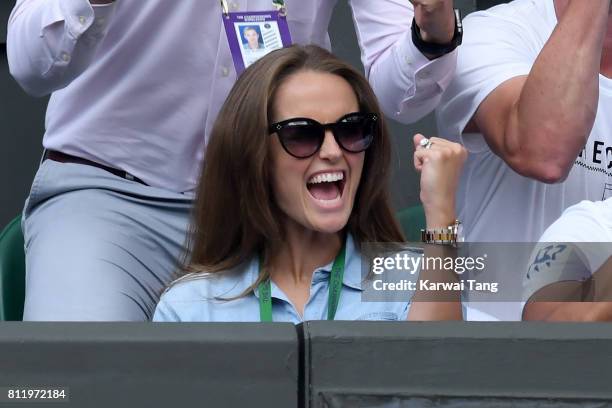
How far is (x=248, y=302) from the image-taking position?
223 centimetres

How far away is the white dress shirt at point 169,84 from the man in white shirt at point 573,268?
485 millimetres

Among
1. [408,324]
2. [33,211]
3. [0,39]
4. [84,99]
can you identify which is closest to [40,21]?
[84,99]

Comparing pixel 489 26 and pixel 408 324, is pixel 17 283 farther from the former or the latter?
pixel 408 324

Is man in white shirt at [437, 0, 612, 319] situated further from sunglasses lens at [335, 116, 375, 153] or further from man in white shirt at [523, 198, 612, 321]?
sunglasses lens at [335, 116, 375, 153]

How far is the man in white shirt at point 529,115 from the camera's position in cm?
248

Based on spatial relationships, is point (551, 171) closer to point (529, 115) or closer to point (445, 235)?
point (529, 115)

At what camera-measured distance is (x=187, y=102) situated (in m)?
2.65

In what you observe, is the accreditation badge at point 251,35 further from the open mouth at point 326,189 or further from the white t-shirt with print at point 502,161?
the white t-shirt with print at point 502,161

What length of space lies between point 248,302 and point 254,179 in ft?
0.77

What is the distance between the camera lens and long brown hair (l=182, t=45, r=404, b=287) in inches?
89.2

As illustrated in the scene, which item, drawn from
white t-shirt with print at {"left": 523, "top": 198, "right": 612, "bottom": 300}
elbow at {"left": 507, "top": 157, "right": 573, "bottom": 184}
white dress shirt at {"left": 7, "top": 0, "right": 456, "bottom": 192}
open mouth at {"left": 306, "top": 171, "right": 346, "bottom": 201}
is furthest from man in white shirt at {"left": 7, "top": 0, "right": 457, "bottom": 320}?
white t-shirt with print at {"left": 523, "top": 198, "right": 612, "bottom": 300}

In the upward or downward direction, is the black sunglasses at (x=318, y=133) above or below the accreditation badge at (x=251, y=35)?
below

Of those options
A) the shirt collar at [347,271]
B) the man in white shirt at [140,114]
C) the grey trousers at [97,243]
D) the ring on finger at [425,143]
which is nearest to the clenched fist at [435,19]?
the man in white shirt at [140,114]

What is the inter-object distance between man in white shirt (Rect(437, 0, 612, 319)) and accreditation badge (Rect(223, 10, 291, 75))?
0.46 m
